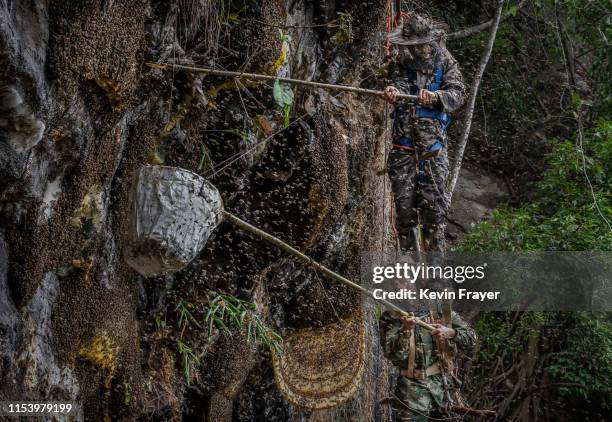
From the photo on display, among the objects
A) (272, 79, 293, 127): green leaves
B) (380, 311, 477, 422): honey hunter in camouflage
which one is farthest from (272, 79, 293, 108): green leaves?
(380, 311, 477, 422): honey hunter in camouflage

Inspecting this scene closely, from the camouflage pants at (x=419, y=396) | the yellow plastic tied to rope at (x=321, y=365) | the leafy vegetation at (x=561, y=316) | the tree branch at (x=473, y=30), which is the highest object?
the tree branch at (x=473, y=30)

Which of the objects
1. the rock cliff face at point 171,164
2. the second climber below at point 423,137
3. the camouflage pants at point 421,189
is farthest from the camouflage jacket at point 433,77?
the rock cliff face at point 171,164

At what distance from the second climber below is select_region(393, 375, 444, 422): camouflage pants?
99 cm

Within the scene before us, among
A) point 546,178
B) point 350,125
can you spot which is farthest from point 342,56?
point 546,178

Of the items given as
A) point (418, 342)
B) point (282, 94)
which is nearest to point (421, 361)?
point (418, 342)

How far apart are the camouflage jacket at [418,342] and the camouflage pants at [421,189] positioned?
2.11ft

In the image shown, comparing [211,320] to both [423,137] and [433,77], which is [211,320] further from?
[433,77]

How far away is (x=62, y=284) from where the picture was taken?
3484mm

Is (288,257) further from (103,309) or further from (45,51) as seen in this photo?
(45,51)

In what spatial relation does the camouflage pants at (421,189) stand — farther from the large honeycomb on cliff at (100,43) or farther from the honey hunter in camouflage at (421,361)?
the large honeycomb on cliff at (100,43)

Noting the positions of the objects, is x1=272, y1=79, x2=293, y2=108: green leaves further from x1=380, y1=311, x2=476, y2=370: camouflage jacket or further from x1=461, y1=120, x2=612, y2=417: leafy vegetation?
x1=461, y1=120, x2=612, y2=417: leafy vegetation

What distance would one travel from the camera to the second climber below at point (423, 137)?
5383 mm

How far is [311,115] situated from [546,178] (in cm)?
464

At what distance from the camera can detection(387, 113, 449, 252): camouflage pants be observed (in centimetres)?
539
